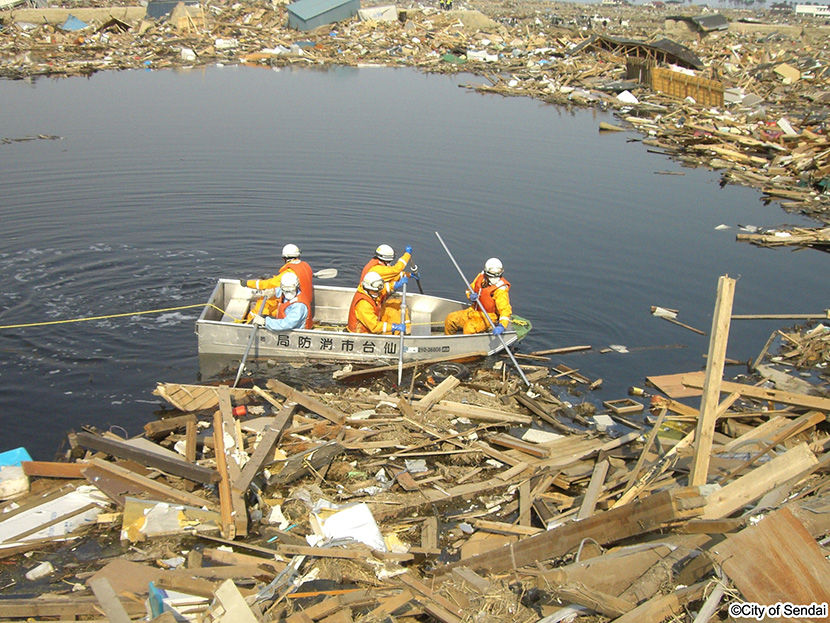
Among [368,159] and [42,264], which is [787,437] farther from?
[368,159]

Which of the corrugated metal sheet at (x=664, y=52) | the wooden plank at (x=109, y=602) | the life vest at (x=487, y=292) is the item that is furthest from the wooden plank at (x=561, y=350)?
the corrugated metal sheet at (x=664, y=52)

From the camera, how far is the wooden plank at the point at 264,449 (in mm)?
9391

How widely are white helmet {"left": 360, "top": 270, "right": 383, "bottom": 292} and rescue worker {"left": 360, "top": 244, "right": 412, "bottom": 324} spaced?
38cm

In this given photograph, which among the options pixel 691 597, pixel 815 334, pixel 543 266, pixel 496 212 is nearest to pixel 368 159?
pixel 496 212

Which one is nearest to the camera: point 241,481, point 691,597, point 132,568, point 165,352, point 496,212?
point 691,597

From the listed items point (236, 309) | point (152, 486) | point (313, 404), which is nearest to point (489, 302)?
point (313, 404)

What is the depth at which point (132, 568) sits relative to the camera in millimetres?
7727

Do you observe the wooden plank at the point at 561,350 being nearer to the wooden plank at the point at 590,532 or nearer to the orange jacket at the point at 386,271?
the orange jacket at the point at 386,271

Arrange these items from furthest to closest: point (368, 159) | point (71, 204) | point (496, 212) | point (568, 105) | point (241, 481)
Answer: point (568, 105)
point (368, 159)
point (496, 212)
point (71, 204)
point (241, 481)

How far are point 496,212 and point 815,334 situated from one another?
1181cm

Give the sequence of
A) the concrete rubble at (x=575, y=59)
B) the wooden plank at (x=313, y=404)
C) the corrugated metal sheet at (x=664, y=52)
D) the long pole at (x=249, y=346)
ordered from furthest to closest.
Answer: the corrugated metal sheet at (x=664, y=52), the concrete rubble at (x=575, y=59), the long pole at (x=249, y=346), the wooden plank at (x=313, y=404)

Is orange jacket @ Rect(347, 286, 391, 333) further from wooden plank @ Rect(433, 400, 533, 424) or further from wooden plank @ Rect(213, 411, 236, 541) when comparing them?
wooden plank @ Rect(213, 411, 236, 541)

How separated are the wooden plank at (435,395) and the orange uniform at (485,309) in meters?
1.98

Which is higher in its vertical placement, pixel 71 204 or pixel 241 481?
pixel 71 204
